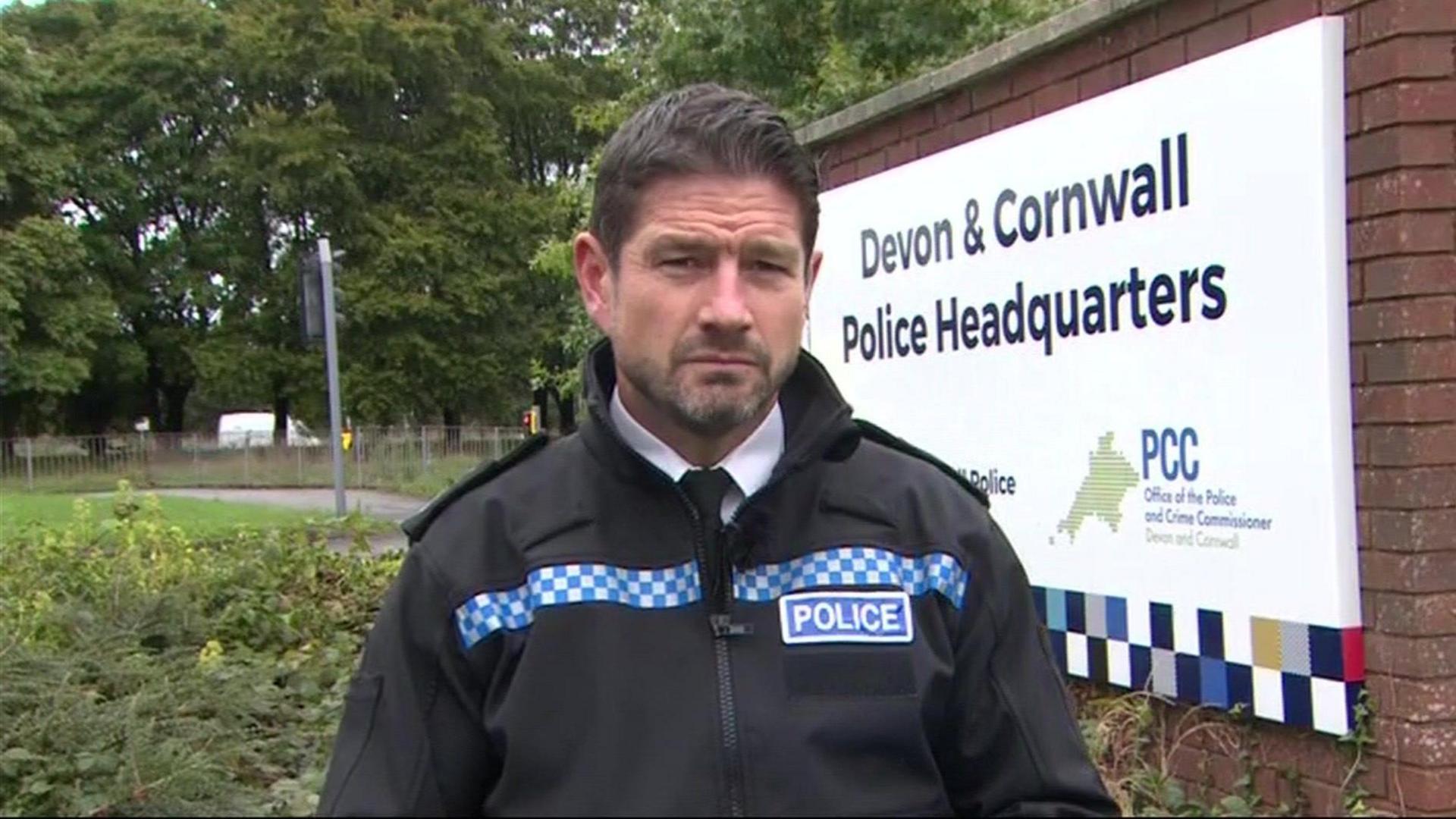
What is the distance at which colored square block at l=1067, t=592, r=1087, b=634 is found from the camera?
13.9 ft

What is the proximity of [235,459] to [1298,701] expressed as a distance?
32000mm

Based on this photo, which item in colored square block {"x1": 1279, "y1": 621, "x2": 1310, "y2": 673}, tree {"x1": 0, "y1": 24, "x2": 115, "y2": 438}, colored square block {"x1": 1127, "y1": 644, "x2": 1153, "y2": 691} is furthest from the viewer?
tree {"x1": 0, "y1": 24, "x2": 115, "y2": 438}

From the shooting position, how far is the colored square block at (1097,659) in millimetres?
4176

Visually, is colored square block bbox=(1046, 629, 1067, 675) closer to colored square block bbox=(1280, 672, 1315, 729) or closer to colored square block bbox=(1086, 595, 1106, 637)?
colored square block bbox=(1086, 595, 1106, 637)

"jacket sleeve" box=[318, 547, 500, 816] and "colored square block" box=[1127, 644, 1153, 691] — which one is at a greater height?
"jacket sleeve" box=[318, 547, 500, 816]

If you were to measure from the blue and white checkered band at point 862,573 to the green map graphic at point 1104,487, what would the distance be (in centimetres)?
219

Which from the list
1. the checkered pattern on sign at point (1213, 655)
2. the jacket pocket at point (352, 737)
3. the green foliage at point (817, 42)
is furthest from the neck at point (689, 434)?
the green foliage at point (817, 42)

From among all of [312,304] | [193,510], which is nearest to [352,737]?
[312,304]

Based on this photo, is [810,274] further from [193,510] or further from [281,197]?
[281,197]

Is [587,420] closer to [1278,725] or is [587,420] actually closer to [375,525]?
[1278,725]

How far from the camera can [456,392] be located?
39.7 metres

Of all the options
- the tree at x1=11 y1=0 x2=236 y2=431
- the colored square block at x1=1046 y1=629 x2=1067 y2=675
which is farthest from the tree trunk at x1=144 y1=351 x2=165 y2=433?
the colored square block at x1=1046 y1=629 x2=1067 y2=675

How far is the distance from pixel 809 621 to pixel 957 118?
3.32 meters

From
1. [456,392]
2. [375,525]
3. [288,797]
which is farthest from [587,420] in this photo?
[456,392]
